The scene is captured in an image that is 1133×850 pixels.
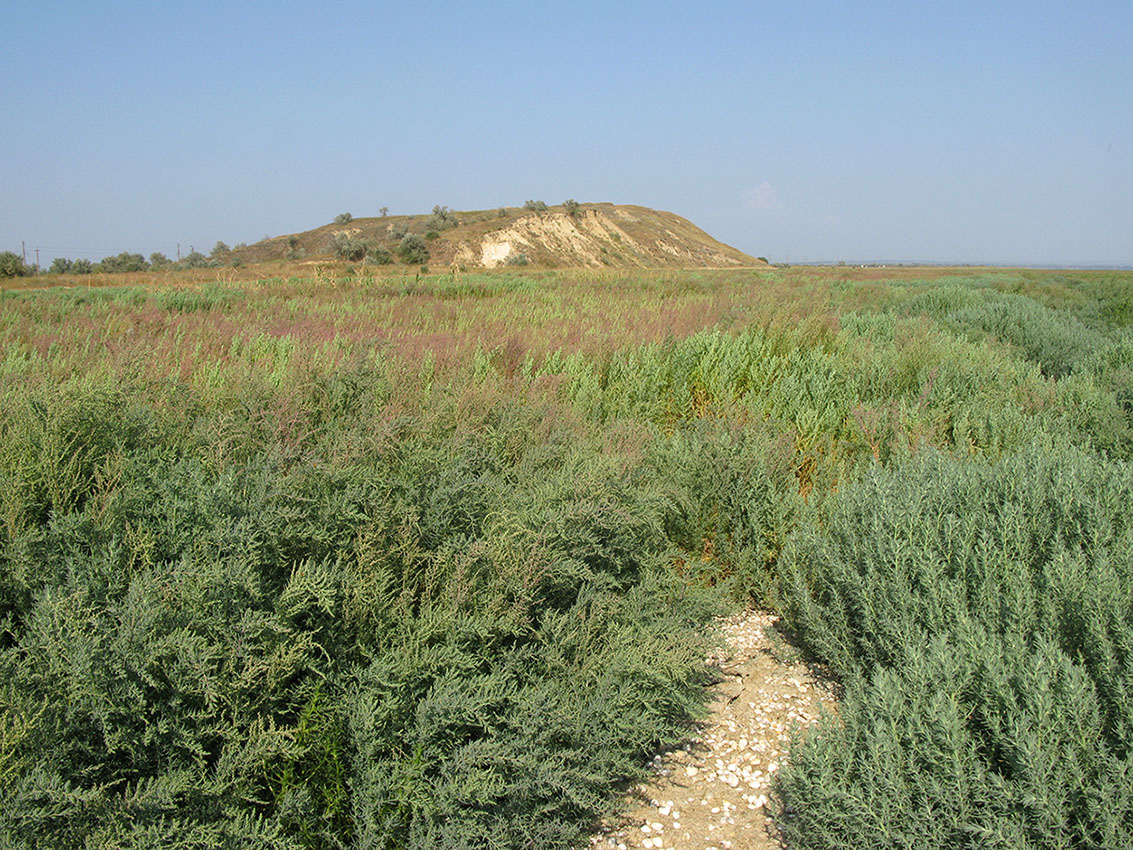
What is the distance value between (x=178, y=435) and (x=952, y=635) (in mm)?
3397

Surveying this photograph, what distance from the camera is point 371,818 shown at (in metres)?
1.98

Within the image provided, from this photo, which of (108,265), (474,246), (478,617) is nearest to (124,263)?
(108,265)

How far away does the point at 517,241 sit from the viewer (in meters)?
52.0

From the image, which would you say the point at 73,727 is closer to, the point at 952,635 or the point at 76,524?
the point at 76,524

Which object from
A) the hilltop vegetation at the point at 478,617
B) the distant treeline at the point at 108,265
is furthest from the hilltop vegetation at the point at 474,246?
the hilltop vegetation at the point at 478,617

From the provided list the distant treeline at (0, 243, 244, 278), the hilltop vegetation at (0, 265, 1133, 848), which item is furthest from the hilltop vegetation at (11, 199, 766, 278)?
the hilltop vegetation at (0, 265, 1133, 848)

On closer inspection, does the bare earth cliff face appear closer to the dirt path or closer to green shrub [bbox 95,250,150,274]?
green shrub [bbox 95,250,150,274]

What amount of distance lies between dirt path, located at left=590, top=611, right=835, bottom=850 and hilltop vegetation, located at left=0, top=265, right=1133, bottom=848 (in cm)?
12

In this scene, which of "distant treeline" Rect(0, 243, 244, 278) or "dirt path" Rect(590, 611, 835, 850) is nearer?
"dirt path" Rect(590, 611, 835, 850)

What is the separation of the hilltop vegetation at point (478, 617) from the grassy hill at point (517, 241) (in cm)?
3697

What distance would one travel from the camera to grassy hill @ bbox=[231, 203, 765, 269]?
1918 inches

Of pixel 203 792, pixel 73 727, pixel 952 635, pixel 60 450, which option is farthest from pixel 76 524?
pixel 952 635

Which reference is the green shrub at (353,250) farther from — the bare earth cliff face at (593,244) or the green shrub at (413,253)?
the bare earth cliff face at (593,244)

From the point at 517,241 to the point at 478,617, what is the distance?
51.8 m
